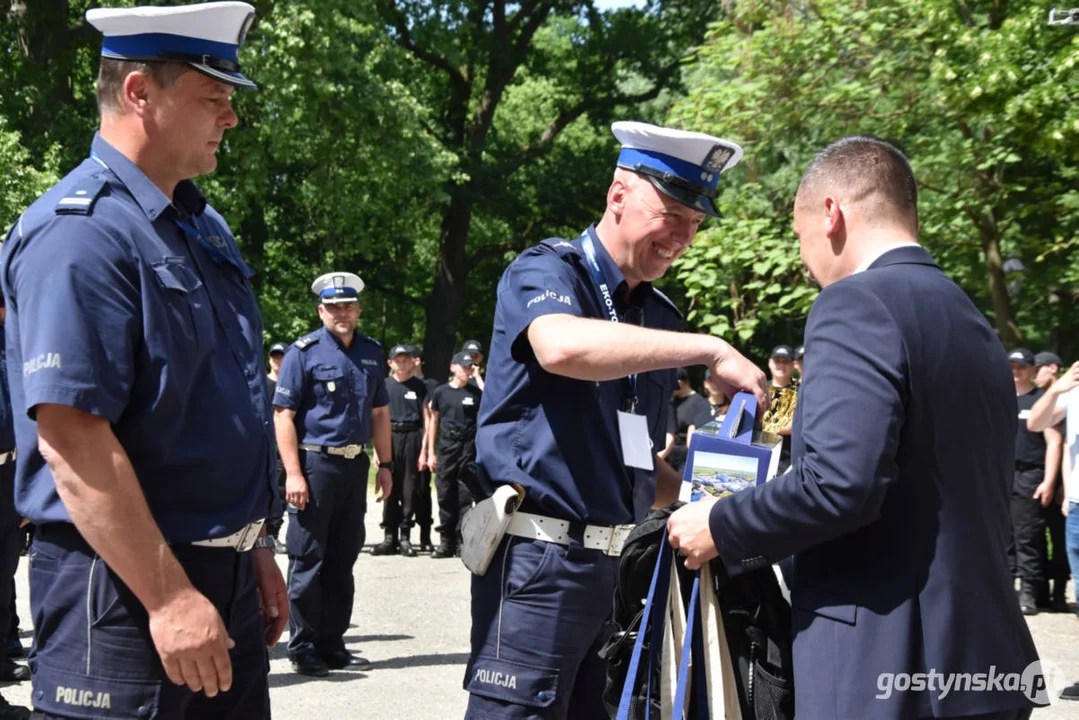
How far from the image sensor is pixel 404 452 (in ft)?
45.3

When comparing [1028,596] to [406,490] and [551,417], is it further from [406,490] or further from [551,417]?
[551,417]

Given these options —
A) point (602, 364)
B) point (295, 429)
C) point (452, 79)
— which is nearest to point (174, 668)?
point (602, 364)

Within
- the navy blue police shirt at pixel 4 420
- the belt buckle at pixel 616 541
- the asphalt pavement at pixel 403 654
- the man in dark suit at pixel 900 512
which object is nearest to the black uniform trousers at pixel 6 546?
the navy blue police shirt at pixel 4 420

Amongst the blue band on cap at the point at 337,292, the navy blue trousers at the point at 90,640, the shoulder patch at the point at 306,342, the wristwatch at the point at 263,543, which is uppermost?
the blue band on cap at the point at 337,292

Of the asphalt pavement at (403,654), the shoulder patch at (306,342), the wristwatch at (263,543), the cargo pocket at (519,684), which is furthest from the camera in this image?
the shoulder patch at (306,342)

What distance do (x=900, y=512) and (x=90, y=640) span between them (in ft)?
5.64

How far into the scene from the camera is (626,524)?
3672mm

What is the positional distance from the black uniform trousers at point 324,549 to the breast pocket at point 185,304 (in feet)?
17.5

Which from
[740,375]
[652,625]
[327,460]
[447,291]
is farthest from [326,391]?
[447,291]

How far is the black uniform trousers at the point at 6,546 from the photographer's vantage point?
264 inches

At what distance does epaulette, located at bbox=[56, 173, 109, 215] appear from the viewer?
2600mm

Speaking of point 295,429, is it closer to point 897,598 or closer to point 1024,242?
point 897,598

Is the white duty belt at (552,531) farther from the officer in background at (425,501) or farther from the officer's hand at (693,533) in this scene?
the officer in background at (425,501)

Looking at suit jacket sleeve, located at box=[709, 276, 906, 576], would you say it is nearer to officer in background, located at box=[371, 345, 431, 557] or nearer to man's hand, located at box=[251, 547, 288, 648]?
man's hand, located at box=[251, 547, 288, 648]
